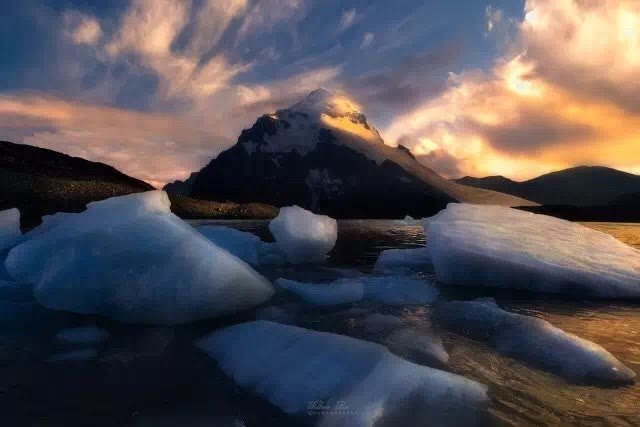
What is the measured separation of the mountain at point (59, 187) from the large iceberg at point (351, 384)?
45372mm

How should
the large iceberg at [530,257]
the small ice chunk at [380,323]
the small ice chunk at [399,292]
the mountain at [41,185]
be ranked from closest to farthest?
the small ice chunk at [380,323] → the small ice chunk at [399,292] → the large iceberg at [530,257] → the mountain at [41,185]

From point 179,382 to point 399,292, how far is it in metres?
4.53

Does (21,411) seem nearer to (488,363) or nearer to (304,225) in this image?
(488,363)

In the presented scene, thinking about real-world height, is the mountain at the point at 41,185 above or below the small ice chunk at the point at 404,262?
above

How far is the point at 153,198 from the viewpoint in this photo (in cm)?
709

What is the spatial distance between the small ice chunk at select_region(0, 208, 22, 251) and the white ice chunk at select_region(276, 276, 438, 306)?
26.5ft

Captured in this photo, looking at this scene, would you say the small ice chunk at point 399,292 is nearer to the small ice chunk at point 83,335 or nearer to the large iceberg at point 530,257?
the large iceberg at point 530,257

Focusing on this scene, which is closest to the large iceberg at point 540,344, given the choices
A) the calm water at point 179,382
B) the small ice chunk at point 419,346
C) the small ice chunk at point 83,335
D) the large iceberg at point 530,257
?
the calm water at point 179,382

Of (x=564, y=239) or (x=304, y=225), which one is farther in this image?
(x=304, y=225)

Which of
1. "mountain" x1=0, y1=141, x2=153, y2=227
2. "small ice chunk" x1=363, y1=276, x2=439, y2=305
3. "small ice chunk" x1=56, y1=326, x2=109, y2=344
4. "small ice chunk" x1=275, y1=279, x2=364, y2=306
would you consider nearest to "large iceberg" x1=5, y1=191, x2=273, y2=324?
"small ice chunk" x1=56, y1=326, x2=109, y2=344

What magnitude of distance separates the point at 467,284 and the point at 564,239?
2.36 meters

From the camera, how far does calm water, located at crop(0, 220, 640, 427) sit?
2920 millimetres

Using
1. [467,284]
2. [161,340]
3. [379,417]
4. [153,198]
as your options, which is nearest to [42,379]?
[161,340]

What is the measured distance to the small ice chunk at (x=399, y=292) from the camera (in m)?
6.82
